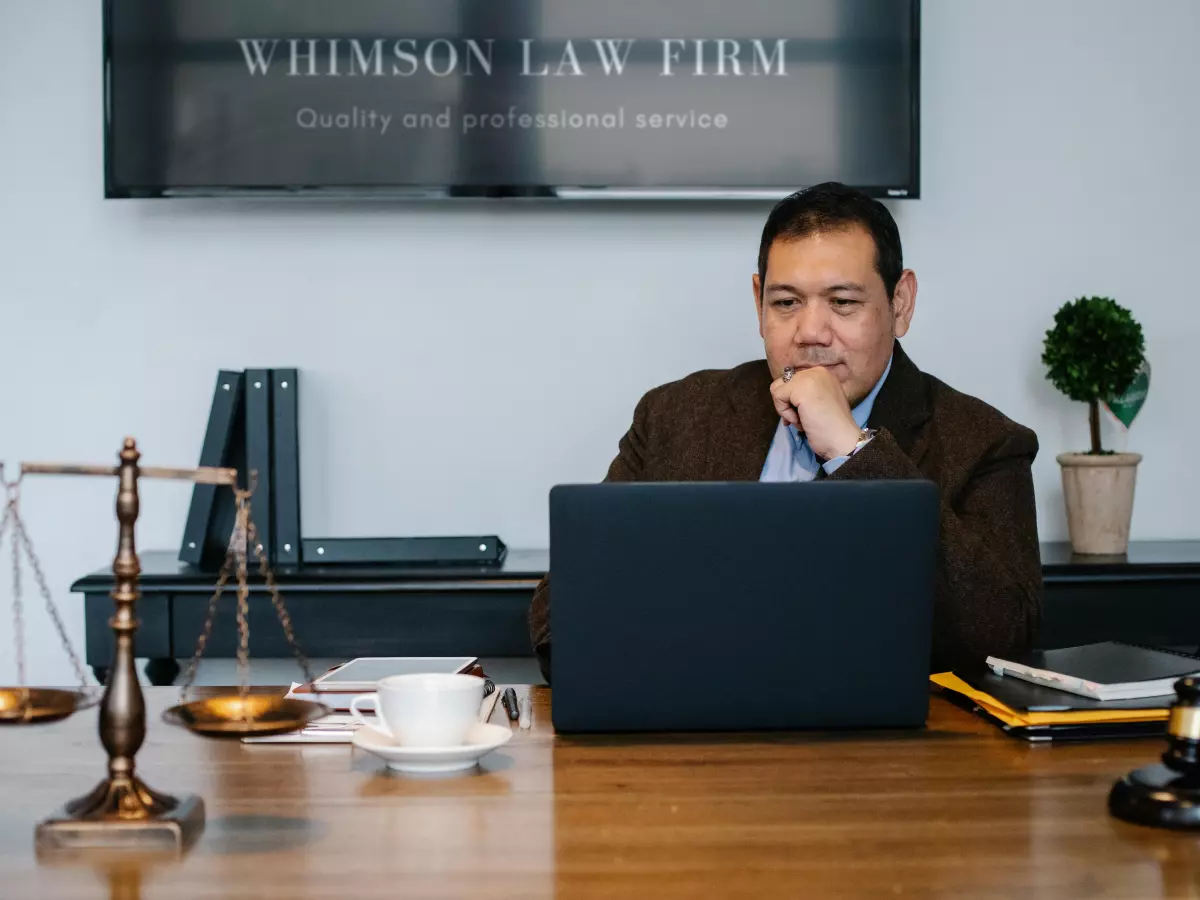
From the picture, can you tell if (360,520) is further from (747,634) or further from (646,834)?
(646,834)

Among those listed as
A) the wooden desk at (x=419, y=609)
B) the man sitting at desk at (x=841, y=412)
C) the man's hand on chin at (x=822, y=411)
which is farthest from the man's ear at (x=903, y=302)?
the wooden desk at (x=419, y=609)

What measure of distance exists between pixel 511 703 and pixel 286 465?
53.0 inches

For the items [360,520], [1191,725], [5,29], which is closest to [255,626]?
[360,520]

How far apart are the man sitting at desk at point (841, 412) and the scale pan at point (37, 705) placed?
0.77 meters

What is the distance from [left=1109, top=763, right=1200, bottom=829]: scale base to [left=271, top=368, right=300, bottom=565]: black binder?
6.30ft

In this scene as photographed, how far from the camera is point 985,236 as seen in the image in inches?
115

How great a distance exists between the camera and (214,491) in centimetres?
269

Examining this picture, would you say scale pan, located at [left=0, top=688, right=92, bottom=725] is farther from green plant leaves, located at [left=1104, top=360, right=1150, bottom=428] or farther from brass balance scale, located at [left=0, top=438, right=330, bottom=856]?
green plant leaves, located at [left=1104, top=360, right=1150, bottom=428]

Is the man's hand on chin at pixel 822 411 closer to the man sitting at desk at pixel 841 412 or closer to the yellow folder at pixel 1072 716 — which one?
the man sitting at desk at pixel 841 412

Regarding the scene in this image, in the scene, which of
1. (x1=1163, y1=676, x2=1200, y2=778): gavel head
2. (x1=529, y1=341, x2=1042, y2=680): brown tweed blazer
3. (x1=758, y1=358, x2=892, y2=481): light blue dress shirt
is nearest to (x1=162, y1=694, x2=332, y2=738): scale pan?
(x1=529, y1=341, x2=1042, y2=680): brown tweed blazer

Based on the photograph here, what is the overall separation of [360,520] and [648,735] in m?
1.65

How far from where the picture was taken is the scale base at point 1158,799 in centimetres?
101

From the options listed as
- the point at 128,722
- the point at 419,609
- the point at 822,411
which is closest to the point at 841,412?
the point at 822,411

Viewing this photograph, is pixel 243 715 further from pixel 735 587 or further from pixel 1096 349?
pixel 1096 349
